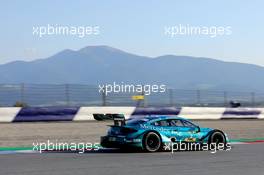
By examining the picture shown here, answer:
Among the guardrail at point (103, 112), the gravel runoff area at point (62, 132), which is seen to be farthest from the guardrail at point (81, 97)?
the gravel runoff area at point (62, 132)

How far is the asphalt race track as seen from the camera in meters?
10.9

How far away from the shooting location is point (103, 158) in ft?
44.6

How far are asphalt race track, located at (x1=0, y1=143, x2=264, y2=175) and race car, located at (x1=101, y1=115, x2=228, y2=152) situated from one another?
0.33 meters

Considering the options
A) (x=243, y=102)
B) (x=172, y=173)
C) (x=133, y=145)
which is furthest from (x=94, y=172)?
(x=243, y=102)

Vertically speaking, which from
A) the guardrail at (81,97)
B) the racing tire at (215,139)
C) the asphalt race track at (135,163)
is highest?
the guardrail at (81,97)

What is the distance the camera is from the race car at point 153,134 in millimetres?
15164

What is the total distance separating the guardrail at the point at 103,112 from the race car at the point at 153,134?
846 cm

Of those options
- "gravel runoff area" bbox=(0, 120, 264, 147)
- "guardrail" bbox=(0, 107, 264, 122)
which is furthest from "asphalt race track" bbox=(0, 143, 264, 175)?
"guardrail" bbox=(0, 107, 264, 122)

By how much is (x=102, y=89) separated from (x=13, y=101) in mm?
4823

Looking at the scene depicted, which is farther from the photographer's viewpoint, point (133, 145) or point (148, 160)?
point (133, 145)

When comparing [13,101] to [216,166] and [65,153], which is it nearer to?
[65,153]

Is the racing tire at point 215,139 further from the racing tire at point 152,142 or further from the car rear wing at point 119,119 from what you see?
the car rear wing at point 119,119

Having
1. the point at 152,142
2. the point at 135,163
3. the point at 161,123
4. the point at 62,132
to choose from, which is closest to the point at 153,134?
the point at 152,142

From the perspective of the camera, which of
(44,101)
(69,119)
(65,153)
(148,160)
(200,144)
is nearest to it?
(148,160)
